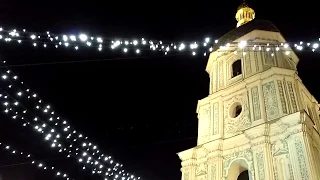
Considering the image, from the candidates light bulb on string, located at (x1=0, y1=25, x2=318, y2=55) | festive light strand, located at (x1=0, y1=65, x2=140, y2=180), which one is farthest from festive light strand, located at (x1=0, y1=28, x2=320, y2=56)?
festive light strand, located at (x1=0, y1=65, x2=140, y2=180)

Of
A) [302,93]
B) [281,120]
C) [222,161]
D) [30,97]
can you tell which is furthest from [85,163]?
[302,93]

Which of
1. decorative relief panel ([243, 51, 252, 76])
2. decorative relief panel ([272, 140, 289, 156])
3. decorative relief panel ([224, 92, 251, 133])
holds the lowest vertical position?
decorative relief panel ([272, 140, 289, 156])

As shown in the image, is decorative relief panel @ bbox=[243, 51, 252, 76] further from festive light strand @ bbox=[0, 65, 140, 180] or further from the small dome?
festive light strand @ bbox=[0, 65, 140, 180]

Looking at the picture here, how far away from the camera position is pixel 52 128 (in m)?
15.4

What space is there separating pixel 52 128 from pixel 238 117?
9.22 meters

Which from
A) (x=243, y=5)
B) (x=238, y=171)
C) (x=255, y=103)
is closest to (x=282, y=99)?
(x=255, y=103)

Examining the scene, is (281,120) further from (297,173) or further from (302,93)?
(302,93)

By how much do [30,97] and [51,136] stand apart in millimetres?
2434

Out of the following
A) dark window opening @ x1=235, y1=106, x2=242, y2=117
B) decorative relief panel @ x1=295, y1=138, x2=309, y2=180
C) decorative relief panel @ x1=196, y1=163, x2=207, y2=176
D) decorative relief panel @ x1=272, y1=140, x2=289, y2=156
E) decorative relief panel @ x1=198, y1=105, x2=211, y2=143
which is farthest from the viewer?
decorative relief panel @ x1=198, y1=105, x2=211, y2=143

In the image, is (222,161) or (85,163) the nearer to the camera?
(222,161)

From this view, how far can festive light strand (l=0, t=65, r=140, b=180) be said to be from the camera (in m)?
13.8

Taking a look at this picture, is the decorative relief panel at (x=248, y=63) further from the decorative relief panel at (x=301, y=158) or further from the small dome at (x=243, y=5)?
the small dome at (x=243, y=5)

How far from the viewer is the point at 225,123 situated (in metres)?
16.8

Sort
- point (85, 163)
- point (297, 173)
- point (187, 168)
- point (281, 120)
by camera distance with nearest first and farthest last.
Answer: point (297, 173) → point (281, 120) → point (187, 168) → point (85, 163)
